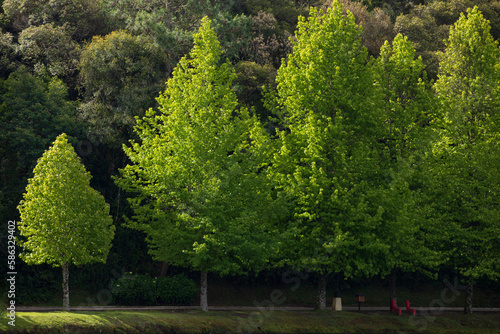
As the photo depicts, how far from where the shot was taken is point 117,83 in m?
40.5

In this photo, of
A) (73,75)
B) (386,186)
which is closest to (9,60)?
(73,75)

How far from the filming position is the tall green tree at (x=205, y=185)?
27.6m

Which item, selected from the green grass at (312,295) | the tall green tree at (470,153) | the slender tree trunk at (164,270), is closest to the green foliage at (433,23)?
the tall green tree at (470,153)

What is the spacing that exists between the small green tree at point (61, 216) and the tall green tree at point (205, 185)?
2.70m

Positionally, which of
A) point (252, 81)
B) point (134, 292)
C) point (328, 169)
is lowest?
point (134, 292)

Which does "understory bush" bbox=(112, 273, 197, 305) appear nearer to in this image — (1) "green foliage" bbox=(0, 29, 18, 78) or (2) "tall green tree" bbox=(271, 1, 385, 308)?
(2) "tall green tree" bbox=(271, 1, 385, 308)

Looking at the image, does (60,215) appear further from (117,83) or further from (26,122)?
(117,83)

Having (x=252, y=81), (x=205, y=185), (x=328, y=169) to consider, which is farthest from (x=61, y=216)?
(x=252, y=81)

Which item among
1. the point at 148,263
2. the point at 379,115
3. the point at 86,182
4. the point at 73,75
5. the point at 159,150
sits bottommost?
the point at 148,263

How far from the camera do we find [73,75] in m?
45.1

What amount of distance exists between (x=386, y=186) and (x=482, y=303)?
1781 centimetres

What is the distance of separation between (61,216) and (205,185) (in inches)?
276

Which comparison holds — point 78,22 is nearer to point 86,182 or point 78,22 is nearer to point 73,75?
point 73,75

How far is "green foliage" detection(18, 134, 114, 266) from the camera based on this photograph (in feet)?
84.0
